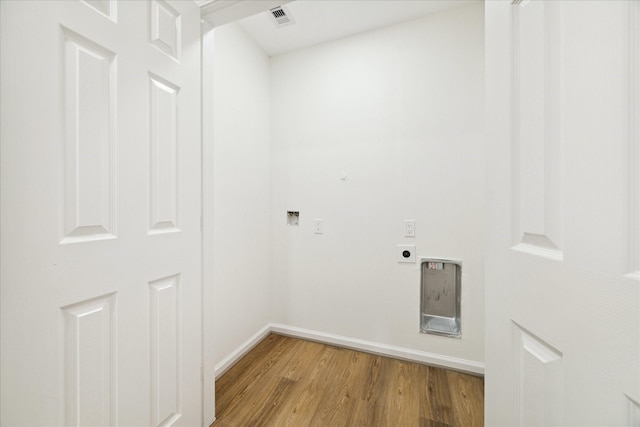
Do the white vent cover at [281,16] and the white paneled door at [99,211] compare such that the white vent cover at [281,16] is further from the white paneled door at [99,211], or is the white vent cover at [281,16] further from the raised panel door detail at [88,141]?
the raised panel door detail at [88,141]

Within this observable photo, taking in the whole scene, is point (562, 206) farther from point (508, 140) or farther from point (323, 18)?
point (323, 18)

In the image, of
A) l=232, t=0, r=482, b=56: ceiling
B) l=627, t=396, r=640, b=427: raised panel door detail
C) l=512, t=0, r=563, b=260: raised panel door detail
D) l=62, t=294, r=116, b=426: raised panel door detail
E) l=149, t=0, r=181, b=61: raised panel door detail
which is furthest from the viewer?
l=232, t=0, r=482, b=56: ceiling

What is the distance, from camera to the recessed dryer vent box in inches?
73.7

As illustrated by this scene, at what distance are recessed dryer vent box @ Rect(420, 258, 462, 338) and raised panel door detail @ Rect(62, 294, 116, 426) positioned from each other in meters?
1.86

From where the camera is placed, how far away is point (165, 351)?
1052 millimetres

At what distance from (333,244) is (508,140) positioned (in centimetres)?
166

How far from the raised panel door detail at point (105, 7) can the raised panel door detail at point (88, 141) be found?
119 mm

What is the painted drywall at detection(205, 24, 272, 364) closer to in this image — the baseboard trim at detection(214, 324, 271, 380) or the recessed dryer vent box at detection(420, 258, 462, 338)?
the baseboard trim at detection(214, 324, 271, 380)

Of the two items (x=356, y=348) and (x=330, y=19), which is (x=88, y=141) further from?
(x=356, y=348)

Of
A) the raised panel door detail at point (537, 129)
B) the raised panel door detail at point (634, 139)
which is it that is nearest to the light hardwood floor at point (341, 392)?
the raised panel door detail at point (537, 129)

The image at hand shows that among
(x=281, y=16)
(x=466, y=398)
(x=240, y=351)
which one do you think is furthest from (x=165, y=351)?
(x=281, y=16)

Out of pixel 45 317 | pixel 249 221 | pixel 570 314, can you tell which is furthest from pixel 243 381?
pixel 570 314

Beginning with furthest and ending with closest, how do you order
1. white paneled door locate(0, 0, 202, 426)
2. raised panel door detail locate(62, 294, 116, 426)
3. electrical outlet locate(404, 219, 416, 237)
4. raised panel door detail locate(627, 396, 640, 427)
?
electrical outlet locate(404, 219, 416, 237)
raised panel door detail locate(62, 294, 116, 426)
white paneled door locate(0, 0, 202, 426)
raised panel door detail locate(627, 396, 640, 427)

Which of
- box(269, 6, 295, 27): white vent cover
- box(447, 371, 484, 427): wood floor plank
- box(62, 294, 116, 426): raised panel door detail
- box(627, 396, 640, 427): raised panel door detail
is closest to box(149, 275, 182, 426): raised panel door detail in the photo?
box(62, 294, 116, 426): raised panel door detail
